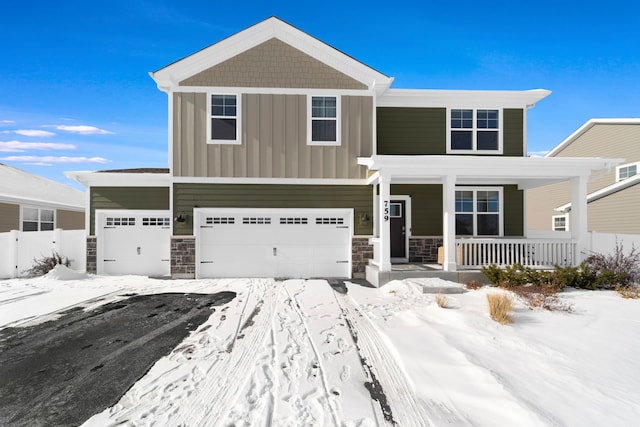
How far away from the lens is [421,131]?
1168 centimetres

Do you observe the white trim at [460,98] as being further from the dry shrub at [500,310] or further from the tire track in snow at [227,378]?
the tire track in snow at [227,378]

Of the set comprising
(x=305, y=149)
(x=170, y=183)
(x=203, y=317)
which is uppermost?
(x=305, y=149)

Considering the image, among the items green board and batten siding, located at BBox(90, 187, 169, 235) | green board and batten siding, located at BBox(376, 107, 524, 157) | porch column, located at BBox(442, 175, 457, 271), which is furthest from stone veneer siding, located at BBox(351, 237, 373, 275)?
green board and batten siding, located at BBox(90, 187, 169, 235)

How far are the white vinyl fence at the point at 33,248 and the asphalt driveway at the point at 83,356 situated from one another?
5560 millimetres

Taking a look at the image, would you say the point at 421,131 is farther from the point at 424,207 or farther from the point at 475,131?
the point at 424,207

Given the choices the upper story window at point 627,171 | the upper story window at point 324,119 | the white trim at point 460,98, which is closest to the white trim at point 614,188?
the upper story window at point 627,171

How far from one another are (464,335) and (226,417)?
3617 millimetres

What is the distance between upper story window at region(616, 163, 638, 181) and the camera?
55.1ft

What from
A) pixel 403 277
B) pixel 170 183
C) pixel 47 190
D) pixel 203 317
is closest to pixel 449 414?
pixel 203 317

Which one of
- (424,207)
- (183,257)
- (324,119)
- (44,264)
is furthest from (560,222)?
(44,264)

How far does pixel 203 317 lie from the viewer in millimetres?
6328

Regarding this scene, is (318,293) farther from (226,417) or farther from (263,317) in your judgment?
(226,417)

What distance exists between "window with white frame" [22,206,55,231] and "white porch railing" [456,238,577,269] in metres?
18.5

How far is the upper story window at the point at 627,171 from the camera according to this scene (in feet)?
55.1
